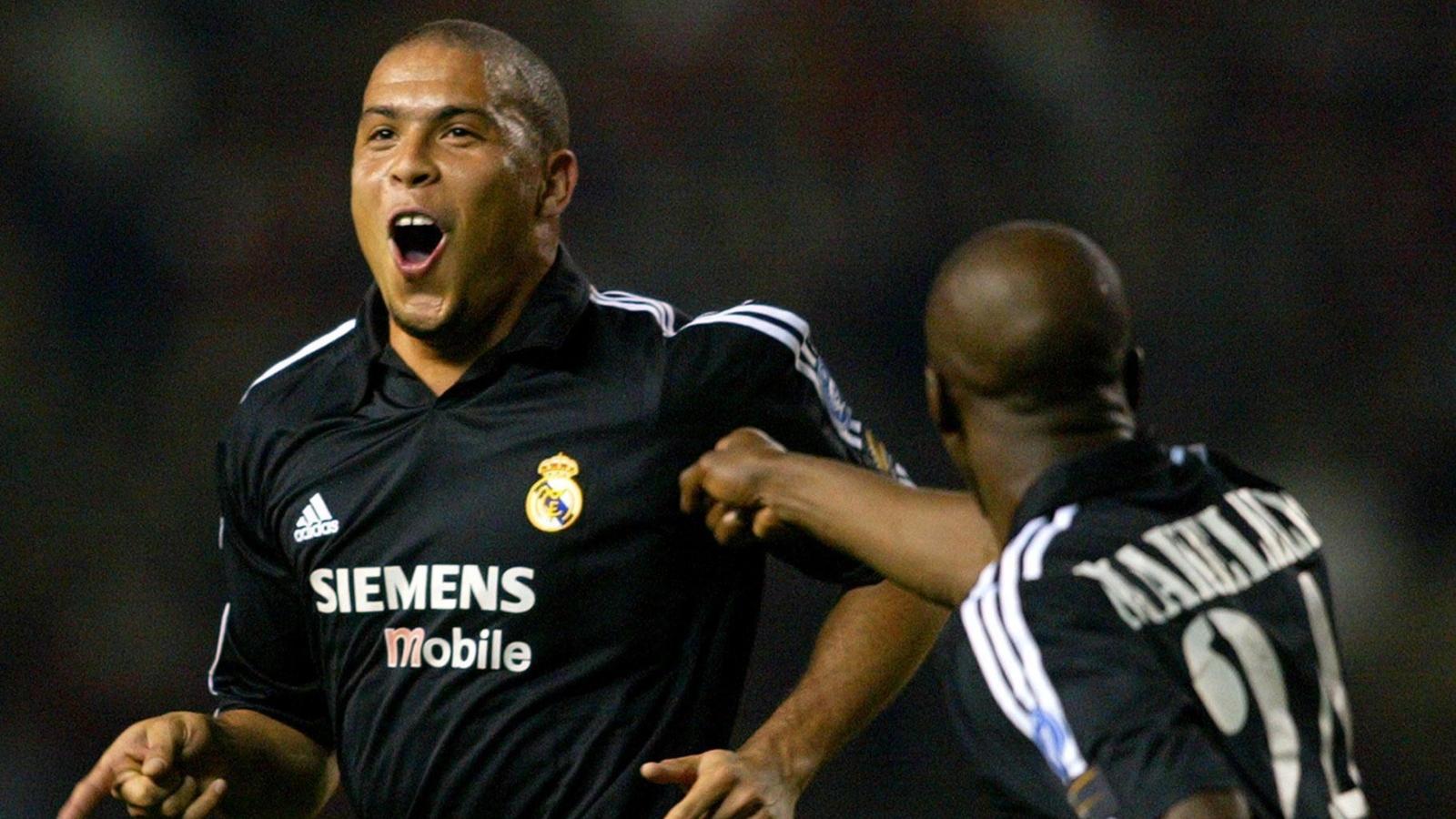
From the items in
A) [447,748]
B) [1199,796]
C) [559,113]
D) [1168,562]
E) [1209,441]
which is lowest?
[1209,441]

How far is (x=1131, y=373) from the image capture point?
6.94 ft

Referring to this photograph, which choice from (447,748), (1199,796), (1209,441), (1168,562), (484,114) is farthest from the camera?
(1209,441)

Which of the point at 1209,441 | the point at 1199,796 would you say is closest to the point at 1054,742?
the point at 1199,796

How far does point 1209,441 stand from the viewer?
5.11 m

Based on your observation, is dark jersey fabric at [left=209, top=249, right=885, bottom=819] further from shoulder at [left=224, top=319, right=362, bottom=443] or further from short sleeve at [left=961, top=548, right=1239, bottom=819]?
short sleeve at [left=961, top=548, right=1239, bottom=819]

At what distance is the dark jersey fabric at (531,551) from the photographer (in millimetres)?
2791

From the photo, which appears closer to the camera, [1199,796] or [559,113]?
[1199,796]

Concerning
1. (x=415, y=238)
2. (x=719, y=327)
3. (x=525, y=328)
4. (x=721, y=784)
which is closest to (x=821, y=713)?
(x=721, y=784)

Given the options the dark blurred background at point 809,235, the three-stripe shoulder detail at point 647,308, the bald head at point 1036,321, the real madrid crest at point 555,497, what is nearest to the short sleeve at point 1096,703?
the bald head at point 1036,321

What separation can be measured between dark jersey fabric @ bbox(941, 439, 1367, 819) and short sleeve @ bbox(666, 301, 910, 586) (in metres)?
0.87

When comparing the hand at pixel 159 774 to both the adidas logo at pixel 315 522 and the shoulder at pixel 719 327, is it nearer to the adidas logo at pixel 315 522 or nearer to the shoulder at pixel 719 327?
the adidas logo at pixel 315 522

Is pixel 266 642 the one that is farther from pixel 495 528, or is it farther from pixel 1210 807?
pixel 1210 807

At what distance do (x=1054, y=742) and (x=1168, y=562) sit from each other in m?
0.22

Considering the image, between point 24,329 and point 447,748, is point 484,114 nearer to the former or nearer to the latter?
point 447,748
